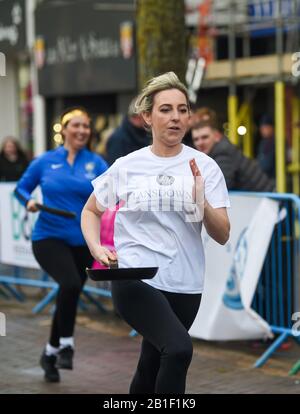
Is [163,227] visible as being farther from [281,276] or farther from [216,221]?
[281,276]

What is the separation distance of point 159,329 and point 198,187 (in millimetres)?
693

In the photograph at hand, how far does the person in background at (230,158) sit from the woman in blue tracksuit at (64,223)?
0.96 meters

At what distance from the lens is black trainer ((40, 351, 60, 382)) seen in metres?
6.89

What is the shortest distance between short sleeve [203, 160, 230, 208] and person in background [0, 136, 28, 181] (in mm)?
9510

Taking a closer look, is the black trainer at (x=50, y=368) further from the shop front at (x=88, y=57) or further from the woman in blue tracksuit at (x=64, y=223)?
the shop front at (x=88, y=57)

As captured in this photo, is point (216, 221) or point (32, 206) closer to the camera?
point (216, 221)

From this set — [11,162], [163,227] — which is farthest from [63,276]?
[11,162]

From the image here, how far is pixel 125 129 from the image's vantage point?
32.7 feet

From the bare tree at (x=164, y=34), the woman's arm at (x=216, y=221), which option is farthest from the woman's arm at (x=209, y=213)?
the bare tree at (x=164, y=34)


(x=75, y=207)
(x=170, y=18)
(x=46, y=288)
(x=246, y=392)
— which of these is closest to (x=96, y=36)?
(x=46, y=288)

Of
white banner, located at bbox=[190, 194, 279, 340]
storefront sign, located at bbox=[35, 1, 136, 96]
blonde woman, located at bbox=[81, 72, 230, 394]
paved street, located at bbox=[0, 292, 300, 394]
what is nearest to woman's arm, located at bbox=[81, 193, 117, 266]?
blonde woman, located at bbox=[81, 72, 230, 394]

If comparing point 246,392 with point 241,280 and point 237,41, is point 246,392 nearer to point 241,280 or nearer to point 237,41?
point 241,280

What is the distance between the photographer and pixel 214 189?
184 inches
